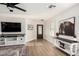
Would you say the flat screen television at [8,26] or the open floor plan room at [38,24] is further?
the flat screen television at [8,26]

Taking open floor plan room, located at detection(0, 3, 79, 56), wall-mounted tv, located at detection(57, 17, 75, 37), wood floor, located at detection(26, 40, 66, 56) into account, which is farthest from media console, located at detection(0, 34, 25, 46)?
wall-mounted tv, located at detection(57, 17, 75, 37)

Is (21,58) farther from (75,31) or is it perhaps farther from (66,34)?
(66,34)

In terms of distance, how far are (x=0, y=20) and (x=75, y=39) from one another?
2.72 metres

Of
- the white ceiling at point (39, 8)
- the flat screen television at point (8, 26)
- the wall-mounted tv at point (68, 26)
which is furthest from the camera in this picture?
the flat screen television at point (8, 26)

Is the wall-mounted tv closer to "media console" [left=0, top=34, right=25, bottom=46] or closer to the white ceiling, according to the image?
the white ceiling

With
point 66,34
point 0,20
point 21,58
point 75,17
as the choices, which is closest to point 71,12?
point 75,17

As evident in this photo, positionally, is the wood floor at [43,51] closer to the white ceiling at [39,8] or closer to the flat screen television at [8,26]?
the flat screen television at [8,26]

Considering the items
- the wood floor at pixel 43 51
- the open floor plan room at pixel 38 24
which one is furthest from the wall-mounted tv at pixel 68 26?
the wood floor at pixel 43 51

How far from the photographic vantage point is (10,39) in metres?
3.45

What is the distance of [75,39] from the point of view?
7.41 ft

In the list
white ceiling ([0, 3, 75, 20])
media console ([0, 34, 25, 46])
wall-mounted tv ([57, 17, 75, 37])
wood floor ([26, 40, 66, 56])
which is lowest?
wood floor ([26, 40, 66, 56])

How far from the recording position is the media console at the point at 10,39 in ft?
11.1

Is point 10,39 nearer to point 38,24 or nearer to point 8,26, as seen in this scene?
point 8,26

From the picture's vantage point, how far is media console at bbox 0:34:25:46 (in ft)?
11.1
